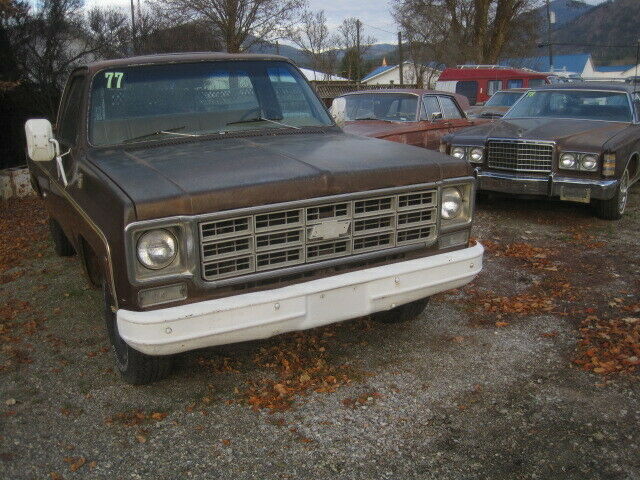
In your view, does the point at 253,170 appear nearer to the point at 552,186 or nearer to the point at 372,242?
the point at 372,242

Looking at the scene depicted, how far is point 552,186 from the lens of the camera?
23.9 ft

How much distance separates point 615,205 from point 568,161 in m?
0.84

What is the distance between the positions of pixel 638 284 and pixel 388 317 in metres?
2.30

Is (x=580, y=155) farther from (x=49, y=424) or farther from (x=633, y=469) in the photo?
(x=49, y=424)

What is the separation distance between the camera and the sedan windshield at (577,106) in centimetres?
831

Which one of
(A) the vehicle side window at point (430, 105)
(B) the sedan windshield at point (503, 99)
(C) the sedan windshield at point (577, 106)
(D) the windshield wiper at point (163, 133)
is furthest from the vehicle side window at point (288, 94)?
(B) the sedan windshield at point (503, 99)

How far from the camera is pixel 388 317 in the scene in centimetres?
452

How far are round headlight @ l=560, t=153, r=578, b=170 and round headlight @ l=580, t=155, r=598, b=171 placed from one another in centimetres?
7

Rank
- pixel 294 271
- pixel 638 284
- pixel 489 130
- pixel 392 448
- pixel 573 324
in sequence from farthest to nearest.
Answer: pixel 489 130, pixel 638 284, pixel 573 324, pixel 294 271, pixel 392 448

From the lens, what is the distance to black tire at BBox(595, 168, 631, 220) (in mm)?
7412

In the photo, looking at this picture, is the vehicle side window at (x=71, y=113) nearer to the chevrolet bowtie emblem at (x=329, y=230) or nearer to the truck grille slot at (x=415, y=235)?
the chevrolet bowtie emblem at (x=329, y=230)

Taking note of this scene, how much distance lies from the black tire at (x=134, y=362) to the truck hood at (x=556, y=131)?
5388 millimetres

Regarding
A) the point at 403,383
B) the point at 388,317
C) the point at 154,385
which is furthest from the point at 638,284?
the point at 154,385

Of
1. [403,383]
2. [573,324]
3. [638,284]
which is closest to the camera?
[403,383]
